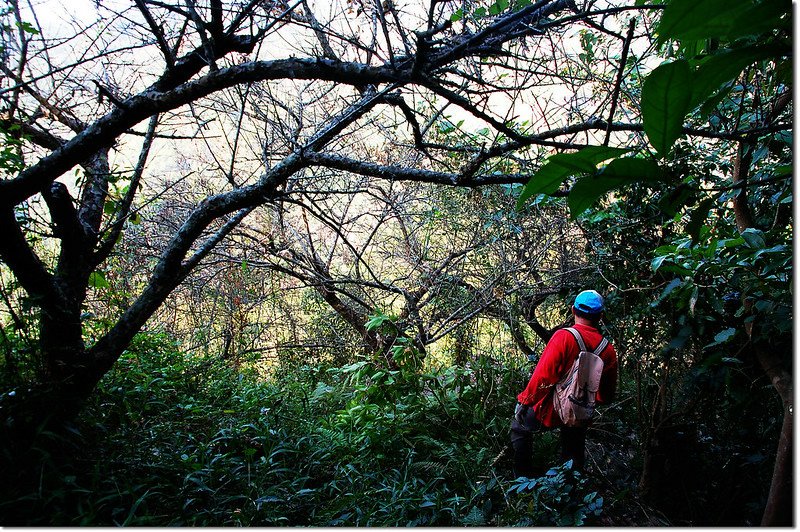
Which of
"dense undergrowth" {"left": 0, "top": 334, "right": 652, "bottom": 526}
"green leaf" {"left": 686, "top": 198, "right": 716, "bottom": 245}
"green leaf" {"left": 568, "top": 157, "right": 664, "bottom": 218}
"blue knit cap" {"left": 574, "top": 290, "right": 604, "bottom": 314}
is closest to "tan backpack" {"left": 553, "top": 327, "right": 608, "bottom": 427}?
"blue knit cap" {"left": 574, "top": 290, "right": 604, "bottom": 314}

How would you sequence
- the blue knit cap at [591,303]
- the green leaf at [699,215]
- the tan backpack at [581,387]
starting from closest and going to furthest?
the green leaf at [699,215] < the tan backpack at [581,387] < the blue knit cap at [591,303]

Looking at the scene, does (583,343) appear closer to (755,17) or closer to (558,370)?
(558,370)

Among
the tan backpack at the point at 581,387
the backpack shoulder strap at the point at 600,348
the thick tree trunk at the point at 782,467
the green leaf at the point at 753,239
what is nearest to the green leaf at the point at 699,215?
the thick tree trunk at the point at 782,467

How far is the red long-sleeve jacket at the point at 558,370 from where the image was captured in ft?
9.51

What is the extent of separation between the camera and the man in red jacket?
9.52ft

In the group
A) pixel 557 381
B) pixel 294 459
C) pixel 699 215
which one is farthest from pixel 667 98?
pixel 294 459

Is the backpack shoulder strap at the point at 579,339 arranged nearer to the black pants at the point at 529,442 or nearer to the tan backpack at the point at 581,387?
the tan backpack at the point at 581,387

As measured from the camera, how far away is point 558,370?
292 centimetres

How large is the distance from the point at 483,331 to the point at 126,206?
344cm

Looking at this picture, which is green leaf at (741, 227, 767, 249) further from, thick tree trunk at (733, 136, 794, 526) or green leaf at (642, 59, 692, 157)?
green leaf at (642, 59, 692, 157)

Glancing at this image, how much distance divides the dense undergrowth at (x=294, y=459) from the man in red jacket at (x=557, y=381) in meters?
0.20

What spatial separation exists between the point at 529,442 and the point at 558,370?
1.76ft

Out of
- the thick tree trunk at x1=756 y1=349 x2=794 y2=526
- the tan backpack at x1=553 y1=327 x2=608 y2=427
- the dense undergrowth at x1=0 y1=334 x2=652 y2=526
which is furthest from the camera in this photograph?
the tan backpack at x1=553 y1=327 x2=608 y2=427

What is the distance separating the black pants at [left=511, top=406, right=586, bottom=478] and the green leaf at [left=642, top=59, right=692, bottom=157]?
2936 millimetres
